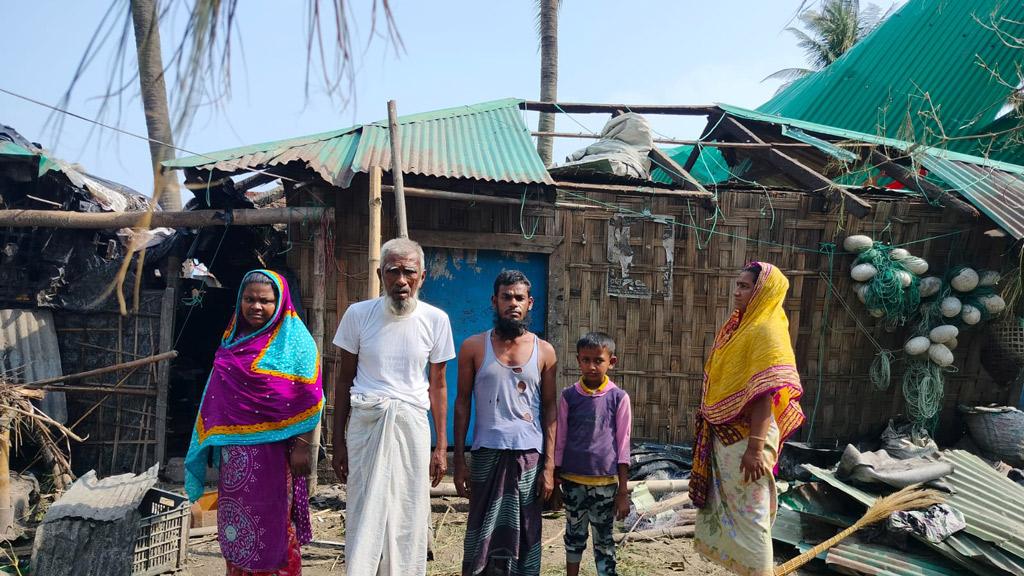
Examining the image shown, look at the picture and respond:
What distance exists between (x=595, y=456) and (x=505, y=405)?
549mm

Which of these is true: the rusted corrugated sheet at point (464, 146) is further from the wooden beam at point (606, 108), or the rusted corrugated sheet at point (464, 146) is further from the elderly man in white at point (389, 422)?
the elderly man in white at point (389, 422)

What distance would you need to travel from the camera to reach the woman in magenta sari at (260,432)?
295 centimetres

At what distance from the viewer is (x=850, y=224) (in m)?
5.91

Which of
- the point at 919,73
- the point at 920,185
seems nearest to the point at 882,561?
Result: the point at 920,185

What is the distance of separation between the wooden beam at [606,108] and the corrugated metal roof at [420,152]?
1.60 ft

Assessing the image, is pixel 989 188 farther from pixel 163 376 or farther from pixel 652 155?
pixel 163 376

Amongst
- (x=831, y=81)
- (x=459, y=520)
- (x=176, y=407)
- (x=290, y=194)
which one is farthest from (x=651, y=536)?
(x=831, y=81)

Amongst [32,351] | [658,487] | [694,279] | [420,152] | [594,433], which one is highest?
[420,152]

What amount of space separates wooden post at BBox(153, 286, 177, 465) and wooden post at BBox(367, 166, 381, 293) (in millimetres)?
2421

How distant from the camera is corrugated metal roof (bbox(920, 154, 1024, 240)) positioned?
5469mm

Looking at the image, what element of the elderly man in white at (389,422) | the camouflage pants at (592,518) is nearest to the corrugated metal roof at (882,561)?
the camouflage pants at (592,518)

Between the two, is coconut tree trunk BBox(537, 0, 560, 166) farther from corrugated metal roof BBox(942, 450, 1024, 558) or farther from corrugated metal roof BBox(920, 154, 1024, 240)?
corrugated metal roof BBox(942, 450, 1024, 558)

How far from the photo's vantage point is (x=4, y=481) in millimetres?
4469

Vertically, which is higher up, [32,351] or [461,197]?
[461,197]
